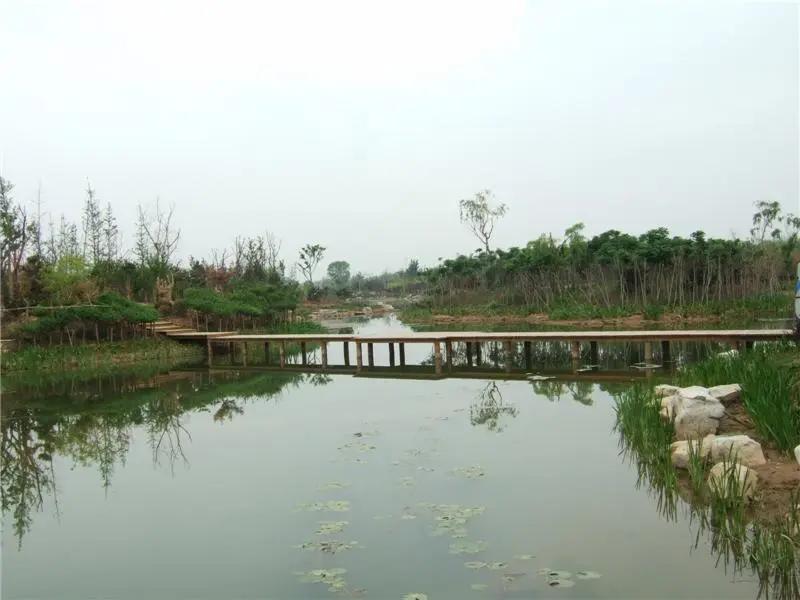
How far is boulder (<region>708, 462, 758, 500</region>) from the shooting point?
4.23m

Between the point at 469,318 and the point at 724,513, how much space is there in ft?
79.5

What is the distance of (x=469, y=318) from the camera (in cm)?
2831

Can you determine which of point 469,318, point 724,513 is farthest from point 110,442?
point 469,318

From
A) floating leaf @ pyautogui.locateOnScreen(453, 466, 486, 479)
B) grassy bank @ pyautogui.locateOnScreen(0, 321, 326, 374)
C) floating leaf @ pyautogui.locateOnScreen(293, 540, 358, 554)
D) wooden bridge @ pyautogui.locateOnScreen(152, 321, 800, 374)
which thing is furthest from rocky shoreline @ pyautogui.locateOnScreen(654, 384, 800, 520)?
grassy bank @ pyautogui.locateOnScreen(0, 321, 326, 374)

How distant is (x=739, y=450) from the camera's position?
16.2ft

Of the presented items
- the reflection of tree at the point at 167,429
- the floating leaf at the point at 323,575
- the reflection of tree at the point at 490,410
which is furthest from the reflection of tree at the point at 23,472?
the reflection of tree at the point at 490,410

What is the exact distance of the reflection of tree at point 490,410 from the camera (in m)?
7.91

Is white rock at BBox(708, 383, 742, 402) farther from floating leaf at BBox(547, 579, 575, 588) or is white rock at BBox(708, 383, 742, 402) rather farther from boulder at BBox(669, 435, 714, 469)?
floating leaf at BBox(547, 579, 575, 588)

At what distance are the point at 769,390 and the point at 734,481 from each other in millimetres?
1641

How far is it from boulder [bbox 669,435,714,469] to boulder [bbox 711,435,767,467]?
3.0 inches

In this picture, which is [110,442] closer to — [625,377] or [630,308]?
[625,377]

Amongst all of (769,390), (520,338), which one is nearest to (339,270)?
(520,338)

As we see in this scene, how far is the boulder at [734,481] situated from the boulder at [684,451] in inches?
19.3

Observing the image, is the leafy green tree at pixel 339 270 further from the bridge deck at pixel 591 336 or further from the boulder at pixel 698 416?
the boulder at pixel 698 416
